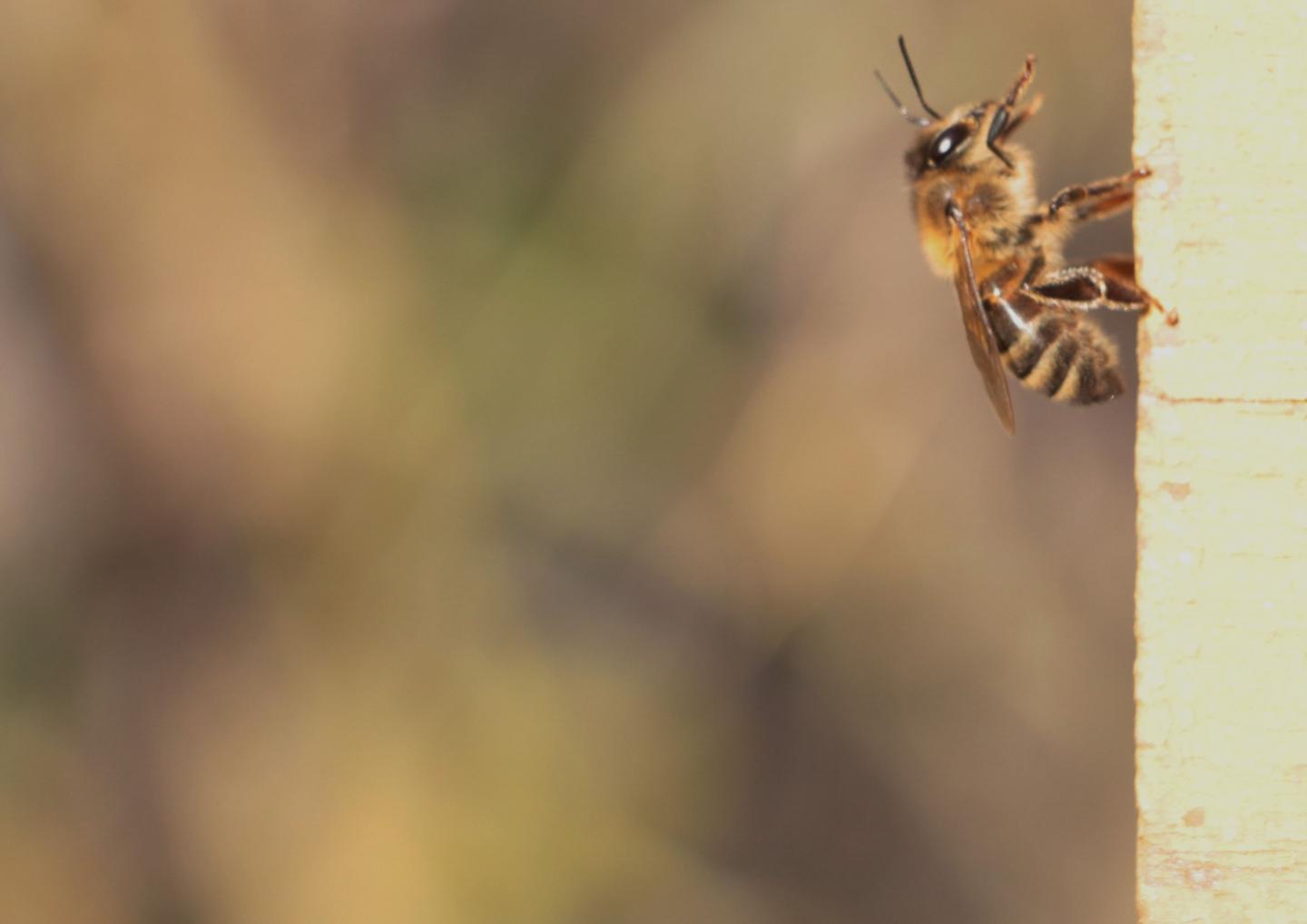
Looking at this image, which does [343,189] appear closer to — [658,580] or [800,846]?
[658,580]

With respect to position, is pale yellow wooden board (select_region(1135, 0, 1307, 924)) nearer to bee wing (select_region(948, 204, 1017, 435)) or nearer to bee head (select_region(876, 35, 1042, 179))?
bee wing (select_region(948, 204, 1017, 435))

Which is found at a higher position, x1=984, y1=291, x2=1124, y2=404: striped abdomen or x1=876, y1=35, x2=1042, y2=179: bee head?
x1=876, y1=35, x2=1042, y2=179: bee head

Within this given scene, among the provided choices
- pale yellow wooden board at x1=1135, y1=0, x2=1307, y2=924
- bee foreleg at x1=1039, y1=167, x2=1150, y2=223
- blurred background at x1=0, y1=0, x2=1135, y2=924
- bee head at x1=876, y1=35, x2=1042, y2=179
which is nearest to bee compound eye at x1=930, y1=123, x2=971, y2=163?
bee head at x1=876, y1=35, x2=1042, y2=179

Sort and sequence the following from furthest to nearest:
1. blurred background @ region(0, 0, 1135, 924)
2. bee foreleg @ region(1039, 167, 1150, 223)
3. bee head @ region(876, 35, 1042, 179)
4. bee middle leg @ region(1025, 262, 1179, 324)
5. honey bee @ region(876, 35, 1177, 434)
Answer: blurred background @ region(0, 0, 1135, 924)
bee head @ region(876, 35, 1042, 179)
honey bee @ region(876, 35, 1177, 434)
bee foreleg @ region(1039, 167, 1150, 223)
bee middle leg @ region(1025, 262, 1179, 324)

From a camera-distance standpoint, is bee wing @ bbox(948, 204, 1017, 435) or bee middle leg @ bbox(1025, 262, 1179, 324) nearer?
bee middle leg @ bbox(1025, 262, 1179, 324)

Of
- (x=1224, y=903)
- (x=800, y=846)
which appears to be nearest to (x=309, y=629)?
(x=800, y=846)

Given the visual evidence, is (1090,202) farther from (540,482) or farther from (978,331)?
(540,482)

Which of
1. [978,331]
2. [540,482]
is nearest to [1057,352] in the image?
[978,331]
